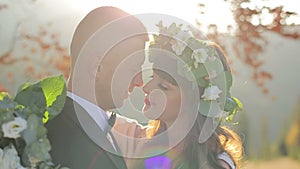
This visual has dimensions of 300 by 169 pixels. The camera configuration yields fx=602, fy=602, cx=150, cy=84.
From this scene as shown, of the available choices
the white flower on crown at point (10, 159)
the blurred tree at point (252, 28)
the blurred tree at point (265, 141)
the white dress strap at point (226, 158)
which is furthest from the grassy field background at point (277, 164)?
the white flower on crown at point (10, 159)

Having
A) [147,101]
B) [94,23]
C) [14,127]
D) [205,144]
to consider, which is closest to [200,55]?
[147,101]

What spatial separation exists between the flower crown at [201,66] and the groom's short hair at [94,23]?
24 centimetres

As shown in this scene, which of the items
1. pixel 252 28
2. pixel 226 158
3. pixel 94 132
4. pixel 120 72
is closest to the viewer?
pixel 94 132

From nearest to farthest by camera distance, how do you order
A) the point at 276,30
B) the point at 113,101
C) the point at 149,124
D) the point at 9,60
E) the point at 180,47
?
the point at 113,101
the point at 180,47
the point at 149,124
the point at 276,30
the point at 9,60

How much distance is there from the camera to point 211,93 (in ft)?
8.48

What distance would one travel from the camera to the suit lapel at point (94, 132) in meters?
1.75

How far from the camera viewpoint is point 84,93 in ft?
6.66

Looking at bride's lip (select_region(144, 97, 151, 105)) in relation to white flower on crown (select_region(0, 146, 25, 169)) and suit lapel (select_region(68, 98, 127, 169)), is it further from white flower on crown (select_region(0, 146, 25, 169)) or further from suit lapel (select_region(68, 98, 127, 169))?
white flower on crown (select_region(0, 146, 25, 169))

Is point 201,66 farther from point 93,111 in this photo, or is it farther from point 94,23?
point 93,111

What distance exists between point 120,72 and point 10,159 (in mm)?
719

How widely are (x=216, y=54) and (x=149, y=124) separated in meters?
0.46

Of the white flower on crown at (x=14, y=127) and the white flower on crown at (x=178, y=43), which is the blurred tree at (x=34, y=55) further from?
the white flower on crown at (x=14, y=127)

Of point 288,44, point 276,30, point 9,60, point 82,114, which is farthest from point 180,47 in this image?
point 288,44

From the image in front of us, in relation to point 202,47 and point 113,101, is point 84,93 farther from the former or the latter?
point 202,47
